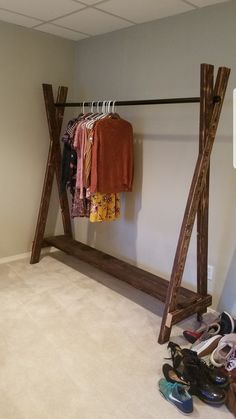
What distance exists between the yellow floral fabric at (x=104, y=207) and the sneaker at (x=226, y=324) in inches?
47.8

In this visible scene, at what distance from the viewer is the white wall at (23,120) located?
2.98 metres

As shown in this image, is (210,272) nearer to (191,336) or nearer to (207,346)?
(191,336)

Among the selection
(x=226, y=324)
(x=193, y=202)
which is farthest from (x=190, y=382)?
(x=193, y=202)

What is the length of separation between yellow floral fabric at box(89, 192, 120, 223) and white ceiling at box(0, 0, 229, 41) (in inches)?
53.0

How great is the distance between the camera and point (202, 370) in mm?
1786

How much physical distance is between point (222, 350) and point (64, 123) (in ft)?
8.44

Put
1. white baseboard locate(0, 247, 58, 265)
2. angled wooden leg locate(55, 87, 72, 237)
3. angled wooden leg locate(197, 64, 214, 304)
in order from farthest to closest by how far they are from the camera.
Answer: white baseboard locate(0, 247, 58, 265)
angled wooden leg locate(55, 87, 72, 237)
angled wooden leg locate(197, 64, 214, 304)

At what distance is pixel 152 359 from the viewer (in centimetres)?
198

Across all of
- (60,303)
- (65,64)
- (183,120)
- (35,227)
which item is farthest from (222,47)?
(35,227)

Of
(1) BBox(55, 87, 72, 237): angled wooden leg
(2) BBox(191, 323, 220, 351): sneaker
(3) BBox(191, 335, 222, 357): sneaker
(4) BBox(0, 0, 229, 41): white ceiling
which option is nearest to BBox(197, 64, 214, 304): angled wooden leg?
(2) BBox(191, 323, 220, 351): sneaker

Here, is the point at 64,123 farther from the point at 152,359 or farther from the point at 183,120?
the point at 152,359

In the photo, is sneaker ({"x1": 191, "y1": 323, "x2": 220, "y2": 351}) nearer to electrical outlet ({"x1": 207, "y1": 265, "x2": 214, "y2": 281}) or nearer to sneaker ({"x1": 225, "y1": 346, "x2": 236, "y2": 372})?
sneaker ({"x1": 225, "y1": 346, "x2": 236, "y2": 372})

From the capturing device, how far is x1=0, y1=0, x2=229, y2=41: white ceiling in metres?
2.24

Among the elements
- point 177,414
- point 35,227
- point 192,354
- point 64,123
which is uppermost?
point 64,123
